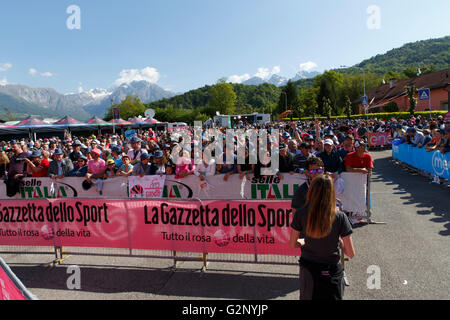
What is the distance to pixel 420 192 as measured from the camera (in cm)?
985

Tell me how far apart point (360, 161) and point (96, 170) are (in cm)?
659

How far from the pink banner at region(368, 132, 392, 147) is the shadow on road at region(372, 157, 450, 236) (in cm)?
905

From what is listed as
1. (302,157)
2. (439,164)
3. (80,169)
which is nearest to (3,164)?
(80,169)

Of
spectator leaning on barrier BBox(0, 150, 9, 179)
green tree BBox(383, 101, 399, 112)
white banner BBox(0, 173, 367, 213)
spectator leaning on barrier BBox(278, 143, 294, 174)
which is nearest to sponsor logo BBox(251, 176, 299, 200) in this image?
white banner BBox(0, 173, 367, 213)

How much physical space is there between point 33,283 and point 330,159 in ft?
21.1

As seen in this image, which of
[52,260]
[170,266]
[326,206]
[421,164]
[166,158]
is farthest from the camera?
[421,164]

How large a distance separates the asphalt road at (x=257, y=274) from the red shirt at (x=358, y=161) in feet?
4.68

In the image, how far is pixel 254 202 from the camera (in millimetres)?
5137

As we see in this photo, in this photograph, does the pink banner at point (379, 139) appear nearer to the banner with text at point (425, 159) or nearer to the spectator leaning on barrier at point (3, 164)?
the banner with text at point (425, 159)

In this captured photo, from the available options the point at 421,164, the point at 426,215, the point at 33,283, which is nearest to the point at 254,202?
the point at 33,283

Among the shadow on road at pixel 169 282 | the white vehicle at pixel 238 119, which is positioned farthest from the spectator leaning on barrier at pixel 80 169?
the white vehicle at pixel 238 119

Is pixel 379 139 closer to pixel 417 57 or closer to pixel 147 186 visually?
pixel 147 186

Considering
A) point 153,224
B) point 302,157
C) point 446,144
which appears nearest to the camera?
point 153,224

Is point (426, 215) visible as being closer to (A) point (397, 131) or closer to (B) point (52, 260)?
(B) point (52, 260)
